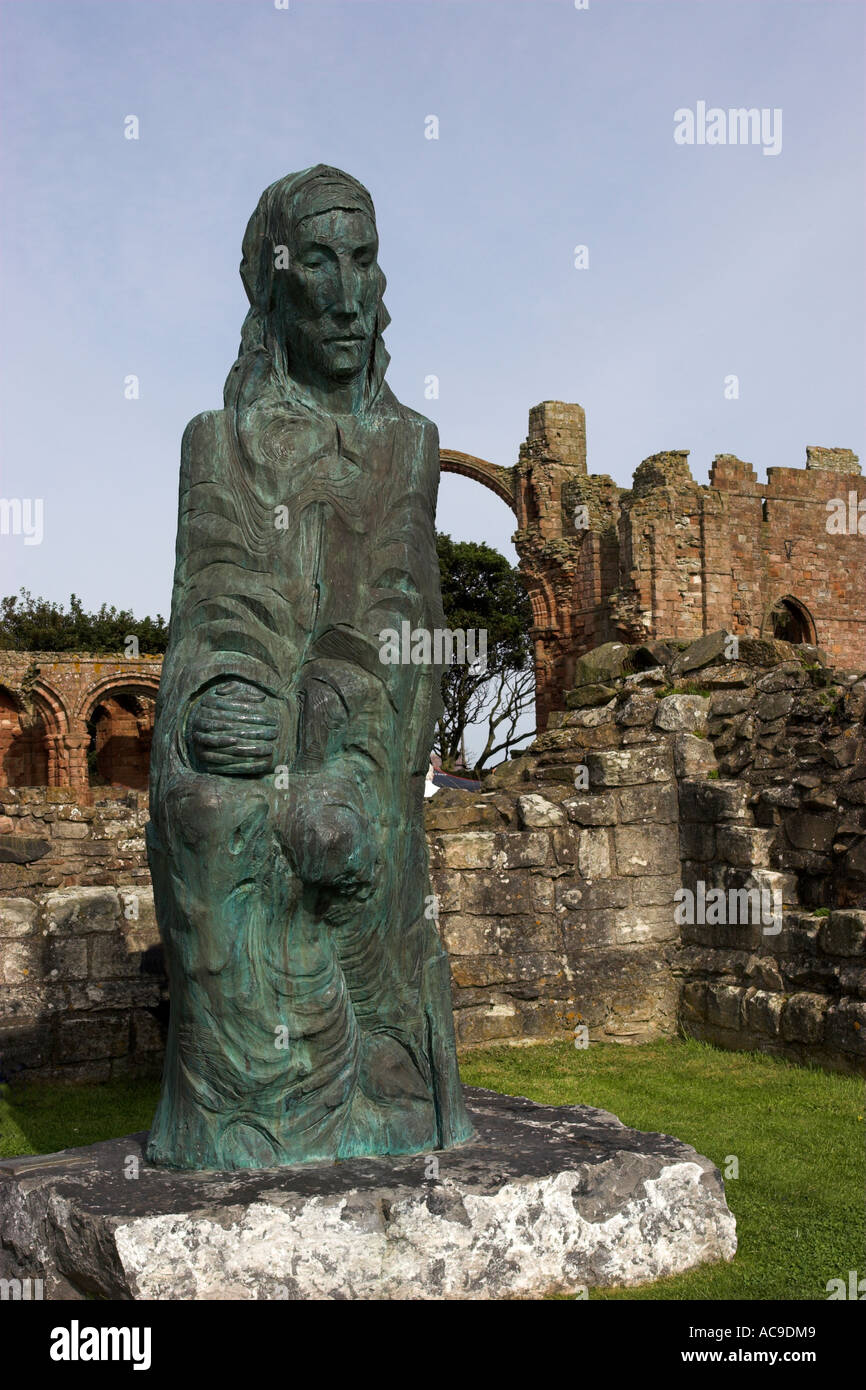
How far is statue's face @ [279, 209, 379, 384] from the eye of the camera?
13.2 feet

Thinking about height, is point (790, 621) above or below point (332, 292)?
above

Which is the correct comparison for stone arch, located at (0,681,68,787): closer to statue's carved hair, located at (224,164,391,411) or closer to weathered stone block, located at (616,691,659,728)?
weathered stone block, located at (616,691,659,728)

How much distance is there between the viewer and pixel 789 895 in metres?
8.23

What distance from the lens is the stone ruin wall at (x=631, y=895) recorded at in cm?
736

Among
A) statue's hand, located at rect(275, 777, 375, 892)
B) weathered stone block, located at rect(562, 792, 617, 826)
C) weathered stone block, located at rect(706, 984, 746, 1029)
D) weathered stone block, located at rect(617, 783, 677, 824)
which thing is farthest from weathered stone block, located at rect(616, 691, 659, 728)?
statue's hand, located at rect(275, 777, 375, 892)

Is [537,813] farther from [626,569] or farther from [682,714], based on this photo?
[626,569]

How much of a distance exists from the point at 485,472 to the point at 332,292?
29047 mm

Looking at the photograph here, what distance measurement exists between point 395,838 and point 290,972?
50cm

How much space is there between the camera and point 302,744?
4.00 metres

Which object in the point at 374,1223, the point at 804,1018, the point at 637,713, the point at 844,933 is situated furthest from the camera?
the point at 637,713

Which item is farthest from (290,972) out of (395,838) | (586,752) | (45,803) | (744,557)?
(744,557)

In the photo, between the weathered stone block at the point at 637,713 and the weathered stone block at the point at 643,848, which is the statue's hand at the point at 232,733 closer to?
the weathered stone block at the point at 643,848

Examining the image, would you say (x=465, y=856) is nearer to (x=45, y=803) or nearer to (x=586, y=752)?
(x=586, y=752)

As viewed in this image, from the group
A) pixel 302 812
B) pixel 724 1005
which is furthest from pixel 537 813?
pixel 302 812
